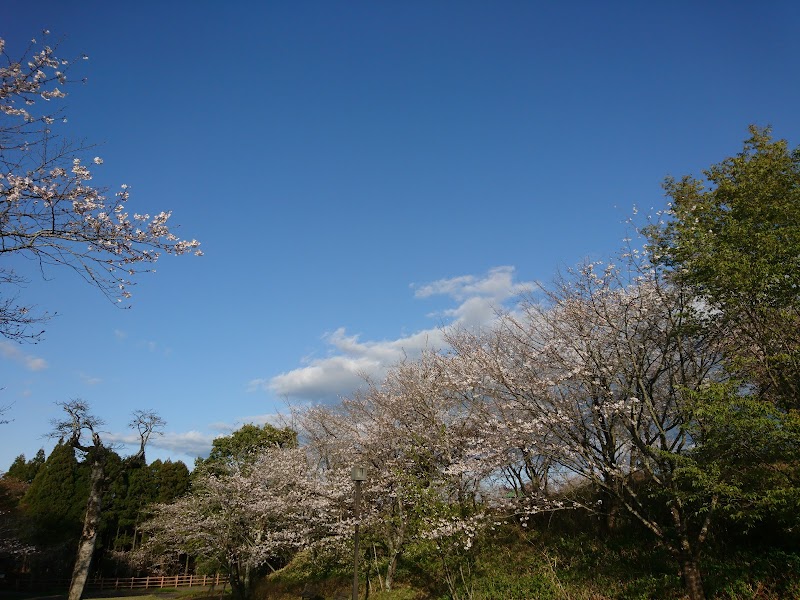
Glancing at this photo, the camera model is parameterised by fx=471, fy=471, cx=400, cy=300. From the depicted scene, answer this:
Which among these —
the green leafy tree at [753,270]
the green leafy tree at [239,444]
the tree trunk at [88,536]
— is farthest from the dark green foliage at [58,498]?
the green leafy tree at [753,270]

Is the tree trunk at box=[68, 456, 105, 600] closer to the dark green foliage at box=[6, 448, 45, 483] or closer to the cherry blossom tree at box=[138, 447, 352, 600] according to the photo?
the cherry blossom tree at box=[138, 447, 352, 600]

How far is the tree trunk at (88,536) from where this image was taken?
1784 centimetres

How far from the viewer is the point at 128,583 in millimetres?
38406

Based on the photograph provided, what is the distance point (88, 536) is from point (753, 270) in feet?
77.9

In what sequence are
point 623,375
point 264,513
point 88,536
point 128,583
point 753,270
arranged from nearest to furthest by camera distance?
point 753,270, point 623,375, point 88,536, point 264,513, point 128,583

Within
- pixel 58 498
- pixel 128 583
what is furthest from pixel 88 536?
pixel 128 583

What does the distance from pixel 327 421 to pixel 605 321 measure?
1381cm

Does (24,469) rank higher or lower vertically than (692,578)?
higher

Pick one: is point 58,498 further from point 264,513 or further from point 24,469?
point 264,513

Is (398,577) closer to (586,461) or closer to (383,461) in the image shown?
(383,461)

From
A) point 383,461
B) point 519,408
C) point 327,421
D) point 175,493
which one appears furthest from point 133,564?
point 519,408

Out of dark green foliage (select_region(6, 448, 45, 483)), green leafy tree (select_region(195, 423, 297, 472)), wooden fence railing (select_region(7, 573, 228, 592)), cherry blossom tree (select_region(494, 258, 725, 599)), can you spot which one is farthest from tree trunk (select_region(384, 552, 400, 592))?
dark green foliage (select_region(6, 448, 45, 483))

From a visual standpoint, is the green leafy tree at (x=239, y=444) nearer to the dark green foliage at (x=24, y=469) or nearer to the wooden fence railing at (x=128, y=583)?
the wooden fence railing at (x=128, y=583)

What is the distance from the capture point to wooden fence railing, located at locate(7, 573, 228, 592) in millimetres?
34250
